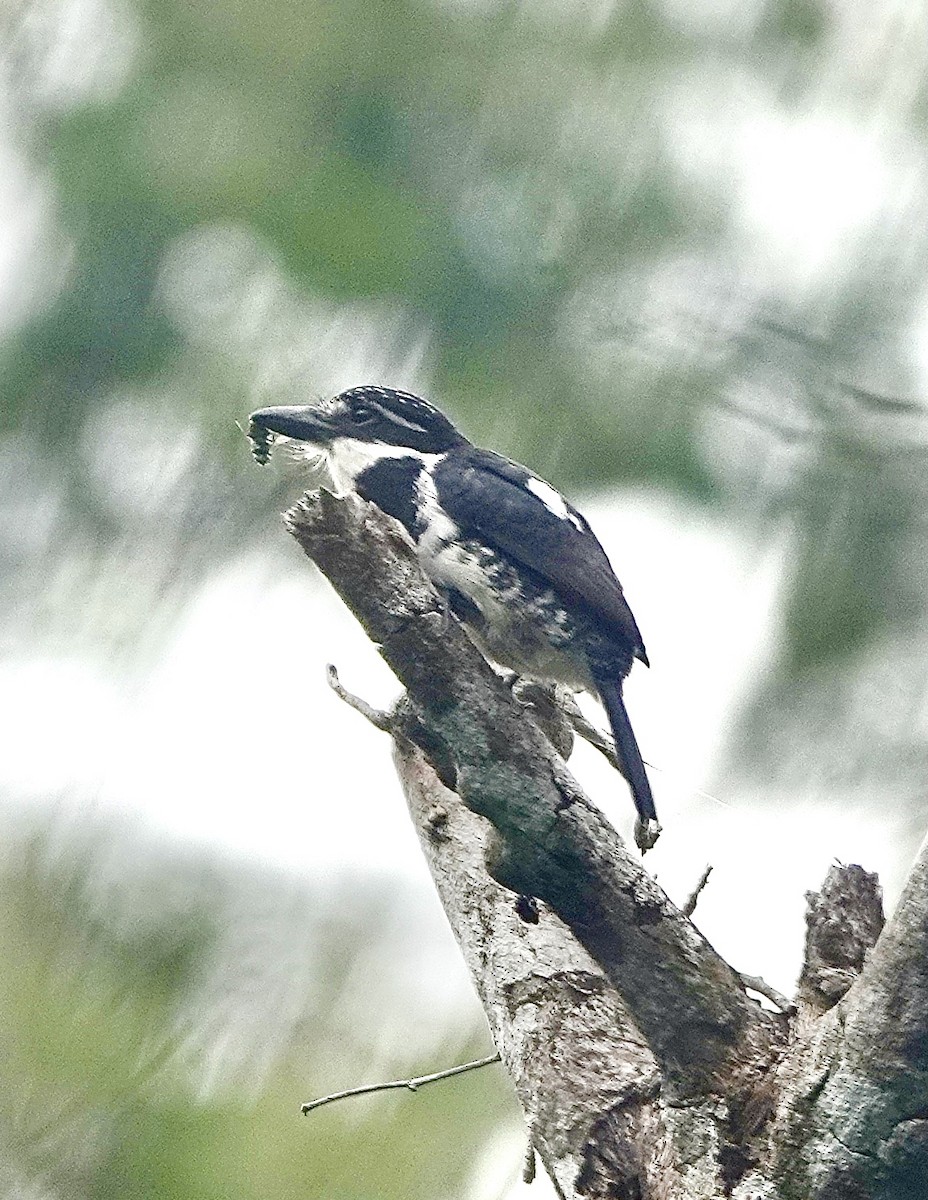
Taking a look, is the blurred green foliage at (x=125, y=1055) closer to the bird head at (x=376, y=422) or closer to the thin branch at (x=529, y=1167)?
the thin branch at (x=529, y=1167)

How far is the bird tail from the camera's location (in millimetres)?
2785

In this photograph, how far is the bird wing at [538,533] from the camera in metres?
3.14

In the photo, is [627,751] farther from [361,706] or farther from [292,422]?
[292,422]

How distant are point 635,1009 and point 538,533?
4.62ft

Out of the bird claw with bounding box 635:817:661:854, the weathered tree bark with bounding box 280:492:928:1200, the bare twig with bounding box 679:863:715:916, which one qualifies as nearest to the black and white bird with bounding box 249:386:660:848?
the bird claw with bounding box 635:817:661:854

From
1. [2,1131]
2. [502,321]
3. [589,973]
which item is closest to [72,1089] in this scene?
[2,1131]

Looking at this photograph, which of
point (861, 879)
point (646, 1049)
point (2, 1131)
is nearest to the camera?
point (861, 879)

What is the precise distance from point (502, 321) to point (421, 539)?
29.6 inches

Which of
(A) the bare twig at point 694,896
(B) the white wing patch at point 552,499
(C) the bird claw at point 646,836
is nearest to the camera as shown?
(A) the bare twig at point 694,896

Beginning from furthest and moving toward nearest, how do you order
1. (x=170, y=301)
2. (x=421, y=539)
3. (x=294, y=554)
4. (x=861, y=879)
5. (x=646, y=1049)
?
(x=421, y=539) → (x=294, y=554) → (x=170, y=301) → (x=646, y=1049) → (x=861, y=879)

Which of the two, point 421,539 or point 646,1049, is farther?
point 421,539

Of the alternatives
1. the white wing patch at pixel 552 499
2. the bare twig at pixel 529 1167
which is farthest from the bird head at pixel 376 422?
the bare twig at pixel 529 1167

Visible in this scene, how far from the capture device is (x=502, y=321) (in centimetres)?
261

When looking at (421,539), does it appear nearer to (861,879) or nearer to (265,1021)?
(265,1021)
